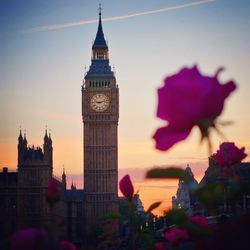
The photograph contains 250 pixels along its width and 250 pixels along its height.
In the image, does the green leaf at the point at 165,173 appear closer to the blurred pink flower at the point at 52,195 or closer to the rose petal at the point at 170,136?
the rose petal at the point at 170,136

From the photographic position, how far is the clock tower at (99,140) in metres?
74.9

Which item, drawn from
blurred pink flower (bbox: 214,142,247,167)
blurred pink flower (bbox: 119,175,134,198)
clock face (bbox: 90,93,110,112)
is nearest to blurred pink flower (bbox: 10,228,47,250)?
blurred pink flower (bbox: 119,175,134,198)

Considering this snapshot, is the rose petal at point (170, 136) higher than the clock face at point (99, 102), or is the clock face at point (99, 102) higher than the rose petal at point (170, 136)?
the clock face at point (99, 102)

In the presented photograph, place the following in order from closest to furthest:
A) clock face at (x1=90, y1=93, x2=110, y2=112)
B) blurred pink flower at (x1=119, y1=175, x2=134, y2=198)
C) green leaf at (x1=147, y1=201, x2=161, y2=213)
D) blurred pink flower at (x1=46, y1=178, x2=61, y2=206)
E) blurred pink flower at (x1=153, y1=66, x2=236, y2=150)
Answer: blurred pink flower at (x1=153, y1=66, x2=236, y2=150) → green leaf at (x1=147, y1=201, x2=161, y2=213) → blurred pink flower at (x1=46, y1=178, x2=61, y2=206) → blurred pink flower at (x1=119, y1=175, x2=134, y2=198) → clock face at (x1=90, y1=93, x2=110, y2=112)

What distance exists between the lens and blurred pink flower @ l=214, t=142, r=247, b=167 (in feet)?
9.71

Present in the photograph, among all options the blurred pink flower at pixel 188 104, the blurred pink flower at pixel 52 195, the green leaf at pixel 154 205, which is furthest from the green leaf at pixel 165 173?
the blurred pink flower at pixel 52 195

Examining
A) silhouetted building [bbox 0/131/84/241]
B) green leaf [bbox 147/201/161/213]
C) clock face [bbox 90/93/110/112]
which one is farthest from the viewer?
clock face [bbox 90/93/110/112]

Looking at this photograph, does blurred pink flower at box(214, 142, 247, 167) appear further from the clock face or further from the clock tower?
the clock face

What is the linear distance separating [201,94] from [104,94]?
76.2 metres

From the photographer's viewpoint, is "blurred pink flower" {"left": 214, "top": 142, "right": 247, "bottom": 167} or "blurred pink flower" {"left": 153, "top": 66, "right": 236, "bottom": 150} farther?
"blurred pink flower" {"left": 214, "top": 142, "right": 247, "bottom": 167}

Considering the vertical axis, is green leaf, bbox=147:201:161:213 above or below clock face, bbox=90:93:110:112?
below

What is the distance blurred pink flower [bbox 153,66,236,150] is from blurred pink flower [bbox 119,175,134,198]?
97 cm

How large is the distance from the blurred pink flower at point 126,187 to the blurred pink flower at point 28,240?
933 millimetres

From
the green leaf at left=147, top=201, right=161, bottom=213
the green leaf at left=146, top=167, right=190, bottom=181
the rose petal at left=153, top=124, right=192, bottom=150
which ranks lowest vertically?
the green leaf at left=147, top=201, right=161, bottom=213
